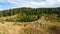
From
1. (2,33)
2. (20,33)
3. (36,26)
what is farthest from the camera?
(36,26)

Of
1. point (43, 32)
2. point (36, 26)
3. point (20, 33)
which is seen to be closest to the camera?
point (20, 33)

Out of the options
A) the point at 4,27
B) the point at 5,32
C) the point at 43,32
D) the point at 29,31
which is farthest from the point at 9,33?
the point at 43,32

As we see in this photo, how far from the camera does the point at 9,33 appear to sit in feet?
58.0

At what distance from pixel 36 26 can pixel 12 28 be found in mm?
3962

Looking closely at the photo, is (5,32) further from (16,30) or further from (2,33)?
(16,30)

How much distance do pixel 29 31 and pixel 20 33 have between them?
1.46 metres

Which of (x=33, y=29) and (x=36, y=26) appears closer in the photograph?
(x=33, y=29)

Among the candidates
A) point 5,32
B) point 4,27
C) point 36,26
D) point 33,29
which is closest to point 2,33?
point 5,32

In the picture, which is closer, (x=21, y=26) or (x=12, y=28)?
(x=12, y=28)

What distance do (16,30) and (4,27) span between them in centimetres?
136

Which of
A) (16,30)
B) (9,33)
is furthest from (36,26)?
(9,33)

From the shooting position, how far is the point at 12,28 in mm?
19281

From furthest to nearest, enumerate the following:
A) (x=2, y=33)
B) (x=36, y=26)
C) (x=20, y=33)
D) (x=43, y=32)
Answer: (x=36, y=26) < (x=43, y=32) < (x=20, y=33) < (x=2, y=33)

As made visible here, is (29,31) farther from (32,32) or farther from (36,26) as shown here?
(36,26)
